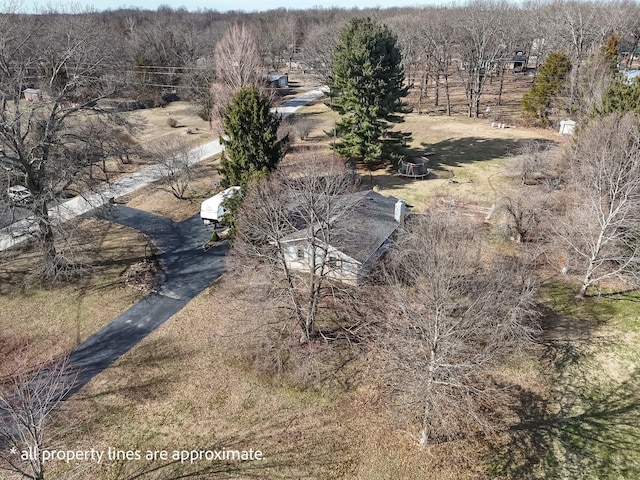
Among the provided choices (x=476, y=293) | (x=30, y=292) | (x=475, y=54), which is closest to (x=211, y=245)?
(x=30, y=292)

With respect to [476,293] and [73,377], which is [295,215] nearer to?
[476,293]

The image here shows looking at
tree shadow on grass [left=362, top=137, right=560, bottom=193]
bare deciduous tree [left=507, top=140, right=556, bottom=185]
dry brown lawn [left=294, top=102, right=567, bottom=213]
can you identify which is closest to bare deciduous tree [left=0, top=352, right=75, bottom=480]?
dry brown lawn [left=294, top=102, right=567, bottom=213]

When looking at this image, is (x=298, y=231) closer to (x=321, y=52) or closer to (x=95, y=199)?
(x=95, y=199)

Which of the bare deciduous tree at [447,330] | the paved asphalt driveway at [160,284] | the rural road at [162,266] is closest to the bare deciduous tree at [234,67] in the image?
the rural road at [162,266]

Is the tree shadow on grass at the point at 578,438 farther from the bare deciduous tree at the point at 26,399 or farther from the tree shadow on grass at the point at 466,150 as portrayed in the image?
the tree shadow on grass at the point at 466,150

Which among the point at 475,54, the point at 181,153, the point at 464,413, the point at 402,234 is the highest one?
the point at 475,54

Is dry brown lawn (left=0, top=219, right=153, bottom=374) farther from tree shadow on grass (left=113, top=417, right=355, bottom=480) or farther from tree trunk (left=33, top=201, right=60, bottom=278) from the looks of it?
tree shadow on grass (left=113, top=417, right=355, bottom=480)
